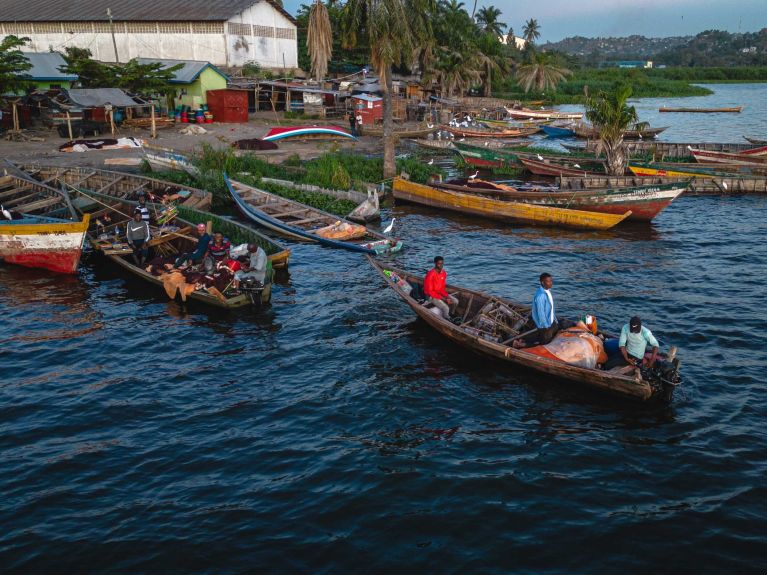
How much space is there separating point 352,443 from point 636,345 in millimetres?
6247

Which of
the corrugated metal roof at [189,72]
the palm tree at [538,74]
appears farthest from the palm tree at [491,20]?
Result: the corrugated metal roof at [189,72]

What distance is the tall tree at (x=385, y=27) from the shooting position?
30.0 meters

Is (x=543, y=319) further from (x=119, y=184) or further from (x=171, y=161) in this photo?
(x=171, y=161)

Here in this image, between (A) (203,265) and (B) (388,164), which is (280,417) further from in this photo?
(B) (388,164)

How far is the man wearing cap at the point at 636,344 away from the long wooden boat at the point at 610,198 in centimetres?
1656

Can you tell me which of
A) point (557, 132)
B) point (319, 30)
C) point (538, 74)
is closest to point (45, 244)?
point (319, 30)

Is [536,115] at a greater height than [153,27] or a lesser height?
lesser

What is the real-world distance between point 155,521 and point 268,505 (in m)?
1.82

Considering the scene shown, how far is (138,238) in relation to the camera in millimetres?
21359

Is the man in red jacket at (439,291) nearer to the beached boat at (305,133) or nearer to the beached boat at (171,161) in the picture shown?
the beached boat at (171,161)

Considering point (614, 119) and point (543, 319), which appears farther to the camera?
point (614, 119)

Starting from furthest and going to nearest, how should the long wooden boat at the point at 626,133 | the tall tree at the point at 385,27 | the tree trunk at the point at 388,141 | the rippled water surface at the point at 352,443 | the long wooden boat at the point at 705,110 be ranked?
1. the long wooden boat at the point at 705,110
2. the long wooden boat at the point at 626,133
3. the tree trunk at the point at 388,141
4. the tall tree at the point at 385,27
5. the rippled water surface at the point at 352,443

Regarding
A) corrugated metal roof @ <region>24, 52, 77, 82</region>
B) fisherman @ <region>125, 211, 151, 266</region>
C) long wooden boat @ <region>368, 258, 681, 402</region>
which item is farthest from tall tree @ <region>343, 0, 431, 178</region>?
corrugated metal roof @ <region>24, 52, 77, 82</region>

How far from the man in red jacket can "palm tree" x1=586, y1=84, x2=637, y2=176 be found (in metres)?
20.7
